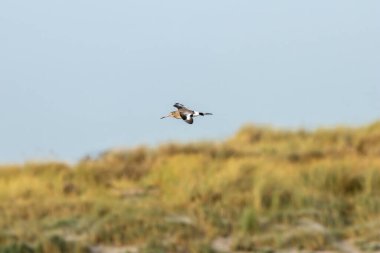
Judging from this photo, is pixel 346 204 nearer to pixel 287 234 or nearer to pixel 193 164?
pixel 287 234

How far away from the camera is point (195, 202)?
9.96 m

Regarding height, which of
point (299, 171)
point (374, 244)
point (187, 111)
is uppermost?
point (187, 111)

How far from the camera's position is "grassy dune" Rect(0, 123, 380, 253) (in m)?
8.80

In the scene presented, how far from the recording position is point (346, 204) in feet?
32.3

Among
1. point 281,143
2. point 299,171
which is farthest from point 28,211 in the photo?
point 281,143

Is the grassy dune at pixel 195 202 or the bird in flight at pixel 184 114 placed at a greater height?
the bird in flight at pixel 184 114

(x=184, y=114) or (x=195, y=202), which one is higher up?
(x=184, y=114)

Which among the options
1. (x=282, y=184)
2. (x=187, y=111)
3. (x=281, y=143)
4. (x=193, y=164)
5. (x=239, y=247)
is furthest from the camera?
(x=281, y=143)

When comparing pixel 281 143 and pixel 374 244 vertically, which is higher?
pixel 281 143

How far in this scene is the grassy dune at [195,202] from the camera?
28.9 ft

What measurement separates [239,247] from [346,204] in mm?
1895

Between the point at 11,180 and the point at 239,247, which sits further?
the point at 11,180

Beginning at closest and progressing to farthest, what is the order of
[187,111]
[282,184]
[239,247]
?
1. [239,247]
2. [187,111]
3. [282,184]

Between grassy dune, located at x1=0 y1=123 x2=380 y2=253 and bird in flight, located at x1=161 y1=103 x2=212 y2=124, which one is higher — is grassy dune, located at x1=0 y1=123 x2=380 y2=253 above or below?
below
